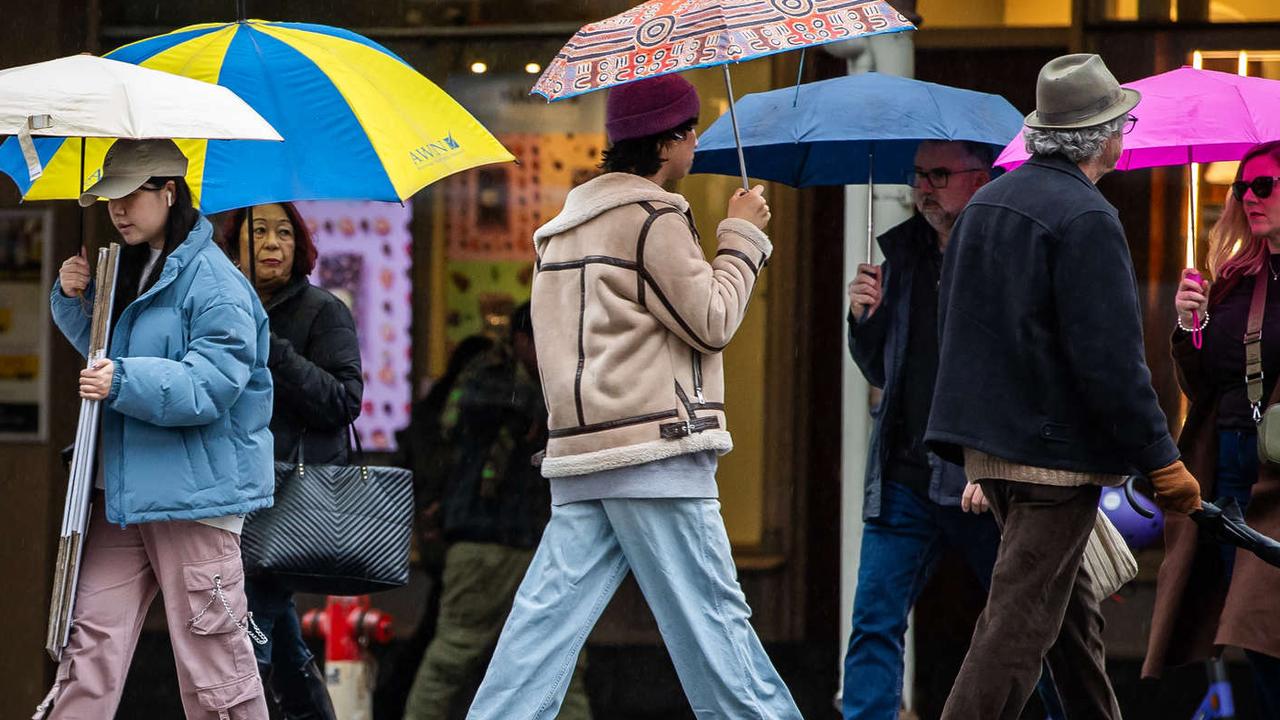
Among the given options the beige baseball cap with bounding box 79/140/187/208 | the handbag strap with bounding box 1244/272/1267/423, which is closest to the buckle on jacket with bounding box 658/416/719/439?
the beige baseball cap with bounding box 79/140/187/208

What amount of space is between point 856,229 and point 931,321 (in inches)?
50.4

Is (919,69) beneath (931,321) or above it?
above

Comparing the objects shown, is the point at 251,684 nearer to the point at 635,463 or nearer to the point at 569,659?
the point at 569,659

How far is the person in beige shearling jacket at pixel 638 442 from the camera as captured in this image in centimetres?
432

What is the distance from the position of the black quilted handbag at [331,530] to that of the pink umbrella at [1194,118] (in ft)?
6.71

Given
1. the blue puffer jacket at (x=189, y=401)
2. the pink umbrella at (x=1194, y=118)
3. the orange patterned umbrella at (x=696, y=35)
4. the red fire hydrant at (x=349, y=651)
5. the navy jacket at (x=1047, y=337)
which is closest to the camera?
the navy jacket at (x=1047, y=337)

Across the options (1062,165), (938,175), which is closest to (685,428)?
(1062,165)

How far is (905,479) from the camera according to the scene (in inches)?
211

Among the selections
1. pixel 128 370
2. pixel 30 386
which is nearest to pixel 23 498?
pixel 30 386

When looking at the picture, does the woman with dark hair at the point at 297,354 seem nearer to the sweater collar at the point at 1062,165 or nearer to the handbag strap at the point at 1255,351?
the sweater collar at the point at 1062,165

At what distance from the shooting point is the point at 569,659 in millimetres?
4395

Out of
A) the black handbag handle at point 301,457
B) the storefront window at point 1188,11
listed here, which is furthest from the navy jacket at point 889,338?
the storefront window at point 1188,11

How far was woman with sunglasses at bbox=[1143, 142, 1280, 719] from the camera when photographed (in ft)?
16.2

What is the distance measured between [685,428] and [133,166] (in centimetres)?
161
